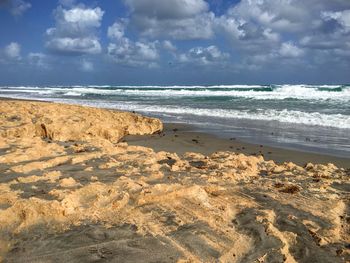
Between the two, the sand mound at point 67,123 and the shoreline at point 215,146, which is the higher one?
the sand mound at point 67,123

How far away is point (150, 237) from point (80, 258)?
0.56 meters

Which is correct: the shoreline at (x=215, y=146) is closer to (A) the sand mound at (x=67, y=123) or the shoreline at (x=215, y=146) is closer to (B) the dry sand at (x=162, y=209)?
(A) the sand mound at (x=67, y=123)

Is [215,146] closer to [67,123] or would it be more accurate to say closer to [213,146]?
[213,146]

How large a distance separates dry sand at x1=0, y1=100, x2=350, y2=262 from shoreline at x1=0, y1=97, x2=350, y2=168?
1.89 m

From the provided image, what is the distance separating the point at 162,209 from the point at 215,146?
5.44 meters

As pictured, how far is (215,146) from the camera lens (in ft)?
28.8

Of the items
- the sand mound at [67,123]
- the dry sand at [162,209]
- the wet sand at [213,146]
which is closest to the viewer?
the dry sand at [162,209]

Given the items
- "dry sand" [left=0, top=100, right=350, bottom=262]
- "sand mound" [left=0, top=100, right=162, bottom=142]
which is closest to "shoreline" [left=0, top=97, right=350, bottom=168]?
"sand mound" [left=0, top=100, right=162, bottom=142]

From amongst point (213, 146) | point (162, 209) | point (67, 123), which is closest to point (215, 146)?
point (213, 146)

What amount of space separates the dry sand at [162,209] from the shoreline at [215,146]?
1.89 metres

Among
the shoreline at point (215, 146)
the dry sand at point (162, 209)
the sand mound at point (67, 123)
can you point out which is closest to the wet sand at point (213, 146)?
the shoreline at point (215, 146)

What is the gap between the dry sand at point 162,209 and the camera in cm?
282

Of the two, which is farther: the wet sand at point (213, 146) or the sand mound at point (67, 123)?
the sand mound at point (67, 123)

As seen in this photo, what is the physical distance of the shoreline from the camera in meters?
7.52
